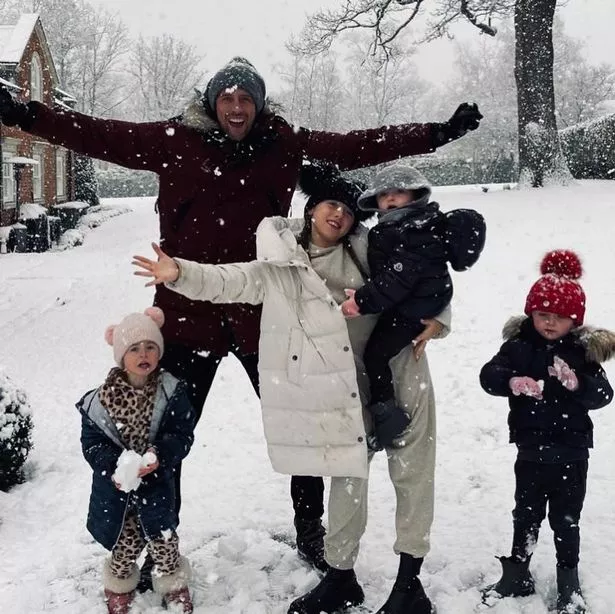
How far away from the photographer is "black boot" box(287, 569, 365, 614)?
3092 mm

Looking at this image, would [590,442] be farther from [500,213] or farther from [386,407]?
[500,213]

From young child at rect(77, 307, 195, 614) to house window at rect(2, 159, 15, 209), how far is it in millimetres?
18599

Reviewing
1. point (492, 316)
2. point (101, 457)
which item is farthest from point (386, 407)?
point (492, 316)

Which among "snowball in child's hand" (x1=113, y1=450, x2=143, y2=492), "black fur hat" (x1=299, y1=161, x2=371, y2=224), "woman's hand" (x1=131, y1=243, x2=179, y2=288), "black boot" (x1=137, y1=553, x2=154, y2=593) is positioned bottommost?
"black boot" (x1=137, y1=553, x2=154, y2=593)

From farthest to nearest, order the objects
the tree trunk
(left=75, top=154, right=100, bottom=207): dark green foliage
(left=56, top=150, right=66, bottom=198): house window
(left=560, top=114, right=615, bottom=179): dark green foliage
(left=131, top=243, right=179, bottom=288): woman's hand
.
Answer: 1. (left=75, top=154, right=100, bottom=207): dark green foliage
2. (left=56, top=150, right=66, bottom=198): house window
3. (left=560, top=114, right=615, bottom=179): dark green foliage
4. the tree trunk
5. (left=131, top=243, right=179, bottom=288): woman's hand

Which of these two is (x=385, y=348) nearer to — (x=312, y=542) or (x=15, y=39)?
(x=312, y=542)

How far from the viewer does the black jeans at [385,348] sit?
116 inches

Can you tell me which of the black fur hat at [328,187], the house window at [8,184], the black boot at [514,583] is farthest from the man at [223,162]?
the house window at [8,184]

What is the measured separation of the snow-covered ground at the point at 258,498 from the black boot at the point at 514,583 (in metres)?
0.05

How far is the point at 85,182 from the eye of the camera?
29.3 m

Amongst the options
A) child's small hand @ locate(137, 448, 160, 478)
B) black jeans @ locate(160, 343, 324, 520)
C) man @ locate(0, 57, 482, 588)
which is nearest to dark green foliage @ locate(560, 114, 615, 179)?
man @ locate(0, 57, 482, 588)

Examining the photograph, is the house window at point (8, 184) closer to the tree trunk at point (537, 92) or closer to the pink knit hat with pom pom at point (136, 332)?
the tree trunk at point (537, 92)

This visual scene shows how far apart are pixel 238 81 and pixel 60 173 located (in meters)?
25.4

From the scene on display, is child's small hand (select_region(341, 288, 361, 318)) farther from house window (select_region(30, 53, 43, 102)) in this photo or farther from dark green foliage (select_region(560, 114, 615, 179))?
house window (select_region(30, 53, 43, 102))
